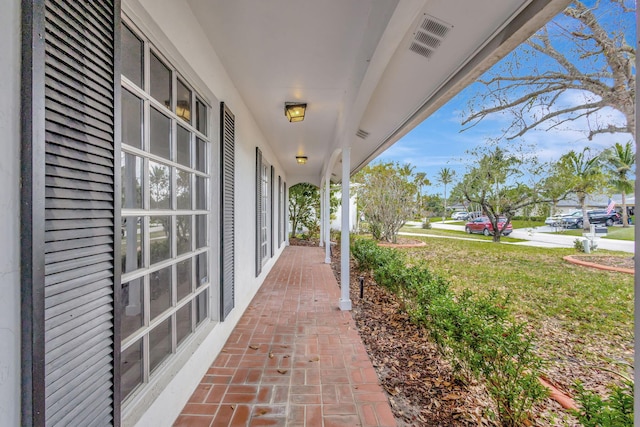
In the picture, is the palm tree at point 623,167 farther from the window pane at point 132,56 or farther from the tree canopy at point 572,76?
the window pane at point 132,56

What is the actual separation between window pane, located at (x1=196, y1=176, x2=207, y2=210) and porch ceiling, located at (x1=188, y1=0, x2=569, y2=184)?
113cm

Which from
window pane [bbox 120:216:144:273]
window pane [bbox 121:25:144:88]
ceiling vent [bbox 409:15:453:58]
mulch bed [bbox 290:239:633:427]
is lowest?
mulch bed [bbox 290:239:633:427]

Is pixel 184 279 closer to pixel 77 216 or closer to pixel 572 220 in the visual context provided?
pixel 77 216

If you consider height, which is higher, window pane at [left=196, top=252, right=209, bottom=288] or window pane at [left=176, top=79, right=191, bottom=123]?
window pane at [left=176, top=79, right=191, bottom=123]

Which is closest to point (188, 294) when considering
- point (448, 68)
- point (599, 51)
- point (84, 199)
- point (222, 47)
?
point (84, 199)

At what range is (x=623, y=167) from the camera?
77.1 inches

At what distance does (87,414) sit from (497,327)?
7.08 ft

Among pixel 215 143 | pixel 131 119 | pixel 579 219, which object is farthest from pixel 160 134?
pixel 579 219

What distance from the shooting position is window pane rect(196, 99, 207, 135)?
241cm

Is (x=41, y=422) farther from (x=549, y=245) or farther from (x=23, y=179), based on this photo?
(x=549, y=245)

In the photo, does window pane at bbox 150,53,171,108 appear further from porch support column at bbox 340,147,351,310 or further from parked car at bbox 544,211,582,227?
parked car at bbox 544,211,582,227

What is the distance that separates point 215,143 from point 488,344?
269 centimetres

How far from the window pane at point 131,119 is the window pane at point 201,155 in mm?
864

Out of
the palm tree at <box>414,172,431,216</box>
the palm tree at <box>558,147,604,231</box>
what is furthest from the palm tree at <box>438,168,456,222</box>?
the palm tree at <box>558,147,604,231</box>
